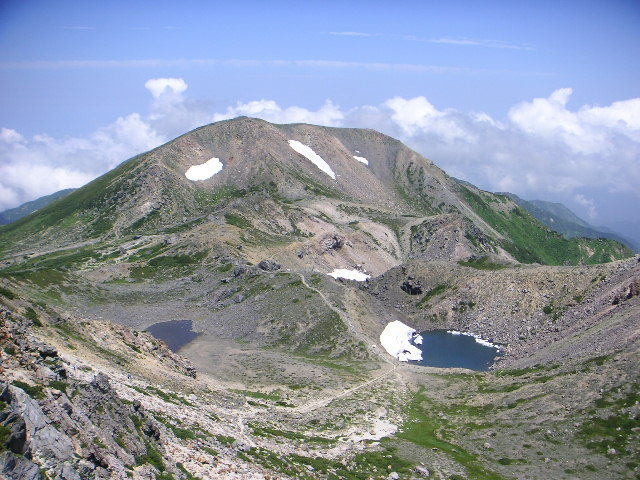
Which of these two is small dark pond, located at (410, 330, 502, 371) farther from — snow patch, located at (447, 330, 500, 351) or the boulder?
the boulder

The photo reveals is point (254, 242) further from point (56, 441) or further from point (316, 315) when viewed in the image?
point (56, 441)

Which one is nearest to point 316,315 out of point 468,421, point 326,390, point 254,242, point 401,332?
point 401,332

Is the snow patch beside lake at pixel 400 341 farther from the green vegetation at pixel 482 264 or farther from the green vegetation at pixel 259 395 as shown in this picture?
the green vegetation at pixel 259 395

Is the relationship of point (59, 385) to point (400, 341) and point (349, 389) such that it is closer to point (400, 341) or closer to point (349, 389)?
point (349, 389)

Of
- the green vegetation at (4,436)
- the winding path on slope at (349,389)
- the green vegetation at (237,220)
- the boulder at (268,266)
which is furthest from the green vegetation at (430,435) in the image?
the green vegetation at (237,220)

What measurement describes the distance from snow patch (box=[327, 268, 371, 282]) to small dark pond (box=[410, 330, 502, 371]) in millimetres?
45376

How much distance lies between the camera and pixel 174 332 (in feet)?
373

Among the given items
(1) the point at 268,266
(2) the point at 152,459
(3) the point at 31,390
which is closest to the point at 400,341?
(1) the point at 268,266

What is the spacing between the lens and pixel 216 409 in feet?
176

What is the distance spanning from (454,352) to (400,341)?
12951 mm

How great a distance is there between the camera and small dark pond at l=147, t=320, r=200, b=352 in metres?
106

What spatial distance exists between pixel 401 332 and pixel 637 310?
5223 cm

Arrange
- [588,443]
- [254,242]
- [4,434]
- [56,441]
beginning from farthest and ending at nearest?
[254,242] < [588,443] < [56,441] < [4,434]

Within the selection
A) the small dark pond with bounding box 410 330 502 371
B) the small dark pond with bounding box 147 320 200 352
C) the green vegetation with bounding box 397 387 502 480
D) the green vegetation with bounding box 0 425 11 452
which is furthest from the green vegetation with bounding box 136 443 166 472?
the small dark pond with bounding box 410 330 502 371
